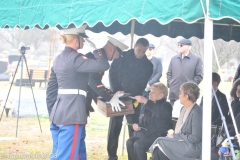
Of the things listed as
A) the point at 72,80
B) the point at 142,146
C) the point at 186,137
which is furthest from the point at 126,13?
the point at 142,146

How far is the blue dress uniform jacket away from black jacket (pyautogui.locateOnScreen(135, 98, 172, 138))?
3.47 ft

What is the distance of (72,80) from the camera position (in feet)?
18.5

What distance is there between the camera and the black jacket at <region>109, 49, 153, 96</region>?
730 cm

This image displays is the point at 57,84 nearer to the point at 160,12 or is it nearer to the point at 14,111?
the point at 160,12

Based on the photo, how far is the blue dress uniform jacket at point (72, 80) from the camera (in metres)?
5.55

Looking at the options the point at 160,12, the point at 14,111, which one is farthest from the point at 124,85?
the point at 14,111

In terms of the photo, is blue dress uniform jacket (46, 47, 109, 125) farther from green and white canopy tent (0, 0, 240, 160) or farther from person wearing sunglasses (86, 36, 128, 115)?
person wearing sunglasses (86, 36, 128, 115)

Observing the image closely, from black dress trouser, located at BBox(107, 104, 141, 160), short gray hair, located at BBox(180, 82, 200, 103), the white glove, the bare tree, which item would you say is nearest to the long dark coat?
short gray hair, located at BBox(180, 82, 200, 103)

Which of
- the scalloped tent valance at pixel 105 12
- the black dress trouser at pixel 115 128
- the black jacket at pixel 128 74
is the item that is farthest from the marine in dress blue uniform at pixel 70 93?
the black dress trouser at pixel 115 128

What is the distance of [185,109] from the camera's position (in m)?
5.91

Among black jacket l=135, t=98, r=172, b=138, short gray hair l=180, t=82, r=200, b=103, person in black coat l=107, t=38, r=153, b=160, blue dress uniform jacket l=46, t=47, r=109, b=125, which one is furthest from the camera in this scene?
person in black coat l=107, t=38, r=153, b=160

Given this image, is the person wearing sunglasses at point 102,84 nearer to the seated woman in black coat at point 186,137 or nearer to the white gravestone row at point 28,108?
A: the seated woman in black coat at point 186,137

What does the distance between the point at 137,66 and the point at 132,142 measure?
3.96 feet

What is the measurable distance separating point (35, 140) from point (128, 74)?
10.6 ft
